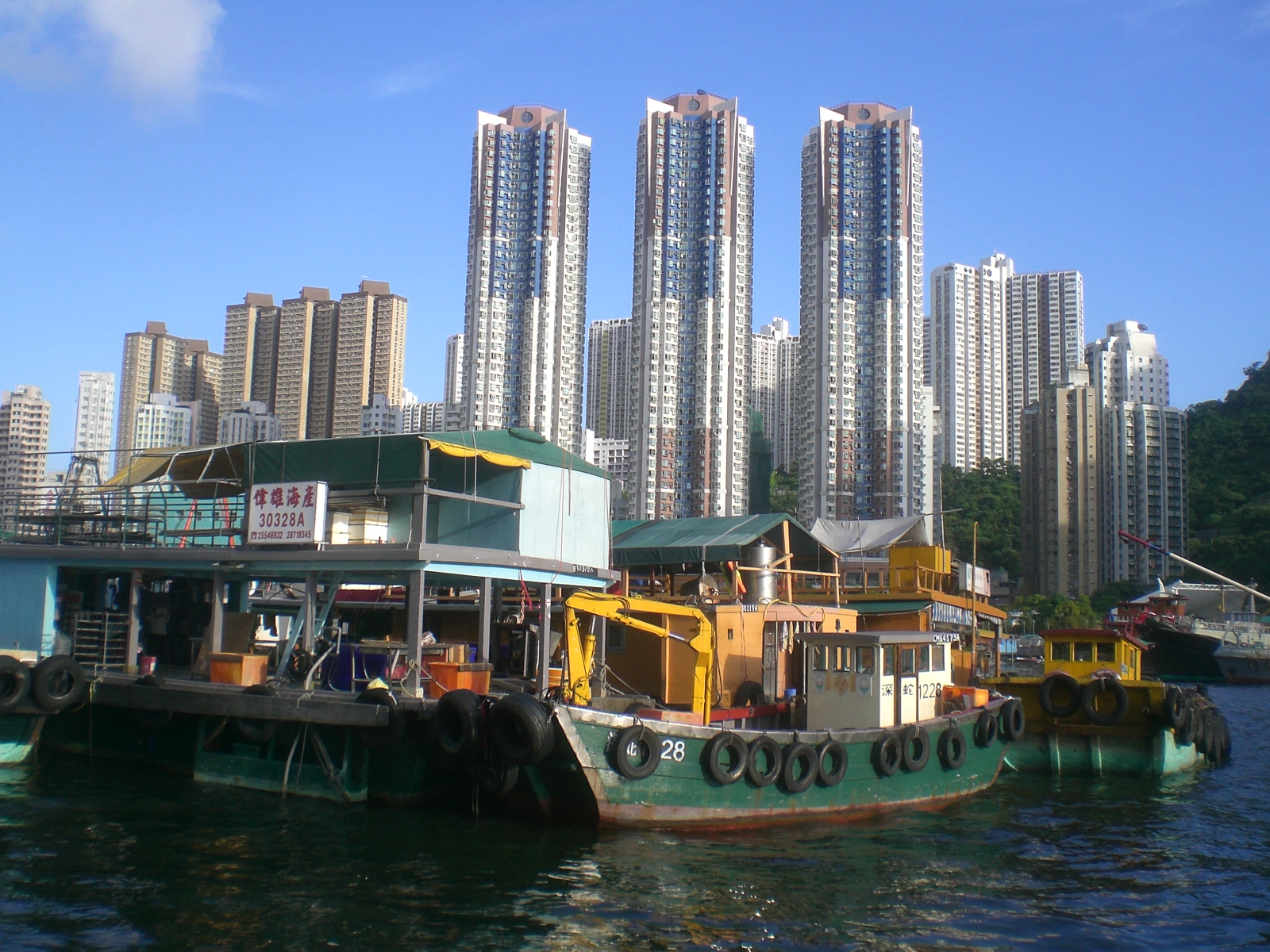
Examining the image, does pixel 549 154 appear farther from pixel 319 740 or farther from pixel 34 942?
pixel 34 942

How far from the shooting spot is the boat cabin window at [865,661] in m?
15.8

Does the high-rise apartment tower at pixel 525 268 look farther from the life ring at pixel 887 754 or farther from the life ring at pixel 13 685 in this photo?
the life ring at pixel 887 754

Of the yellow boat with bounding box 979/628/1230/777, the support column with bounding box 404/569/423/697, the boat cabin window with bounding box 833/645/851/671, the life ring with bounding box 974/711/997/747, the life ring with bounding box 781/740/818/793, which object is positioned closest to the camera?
the life ring with bounding box 781/740/818/793

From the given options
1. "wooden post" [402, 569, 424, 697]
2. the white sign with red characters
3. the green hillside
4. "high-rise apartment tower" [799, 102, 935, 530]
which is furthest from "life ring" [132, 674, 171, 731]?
the green hillside

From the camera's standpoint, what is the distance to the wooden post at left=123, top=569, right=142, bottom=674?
18.4 m

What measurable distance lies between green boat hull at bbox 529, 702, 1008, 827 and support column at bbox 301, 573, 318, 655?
4963 mm

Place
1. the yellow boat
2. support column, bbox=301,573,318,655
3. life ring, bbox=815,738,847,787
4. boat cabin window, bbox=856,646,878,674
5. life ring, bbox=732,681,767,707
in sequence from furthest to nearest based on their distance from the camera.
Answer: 1. the yellow boat
2. life ring, bbox=732,681,767,707
3. support column, bbox=301,573,318,655
4. boat cabin window, bbox=856,646,878,674
5. life ring, bbox=815,738,847,787

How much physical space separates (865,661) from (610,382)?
123665mm

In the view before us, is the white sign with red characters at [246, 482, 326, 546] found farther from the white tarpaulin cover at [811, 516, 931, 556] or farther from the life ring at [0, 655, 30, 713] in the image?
the white tarpaulin cover at [811, 516, 931, 556]

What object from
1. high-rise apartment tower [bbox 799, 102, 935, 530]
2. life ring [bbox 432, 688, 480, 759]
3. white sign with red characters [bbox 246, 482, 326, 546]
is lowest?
life ring [bbox 432, 688, 480, 759]

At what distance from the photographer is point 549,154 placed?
282 feet

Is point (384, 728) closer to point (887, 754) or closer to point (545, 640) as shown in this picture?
point (545, 640)

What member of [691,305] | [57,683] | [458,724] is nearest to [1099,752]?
[458,724]

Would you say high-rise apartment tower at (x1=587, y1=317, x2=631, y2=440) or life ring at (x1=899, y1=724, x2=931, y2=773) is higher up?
high-rise apartment tower at (x1=587, y1=317, x2=631, y2=440)
